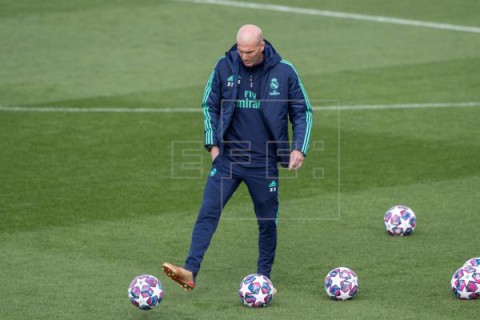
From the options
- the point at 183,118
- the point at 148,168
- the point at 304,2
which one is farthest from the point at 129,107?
the point at 304,2

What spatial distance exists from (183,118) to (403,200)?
5955 mm

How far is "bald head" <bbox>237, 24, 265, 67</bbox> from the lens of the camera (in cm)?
1177

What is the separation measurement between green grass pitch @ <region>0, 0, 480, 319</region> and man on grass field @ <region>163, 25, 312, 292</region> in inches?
42.3

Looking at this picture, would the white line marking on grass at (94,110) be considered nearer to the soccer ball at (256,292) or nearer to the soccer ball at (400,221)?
the soccer ball at (400,221)

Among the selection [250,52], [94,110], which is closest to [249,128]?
[250,52]

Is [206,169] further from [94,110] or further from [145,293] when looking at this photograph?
[145,293]

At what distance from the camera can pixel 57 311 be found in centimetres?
1171

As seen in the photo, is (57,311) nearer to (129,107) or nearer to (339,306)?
(339,306)

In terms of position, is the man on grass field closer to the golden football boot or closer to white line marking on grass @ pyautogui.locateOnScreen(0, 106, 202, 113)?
the golden football boot

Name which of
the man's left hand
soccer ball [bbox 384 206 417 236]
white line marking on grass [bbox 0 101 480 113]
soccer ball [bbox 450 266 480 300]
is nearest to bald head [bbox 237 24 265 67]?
the man's left hand

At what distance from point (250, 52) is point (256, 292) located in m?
2.40

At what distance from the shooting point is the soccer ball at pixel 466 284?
39.1ft

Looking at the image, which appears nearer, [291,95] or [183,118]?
[291,95]

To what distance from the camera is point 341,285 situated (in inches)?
473
